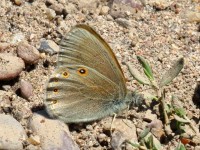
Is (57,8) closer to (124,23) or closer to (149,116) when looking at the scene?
(124,23)

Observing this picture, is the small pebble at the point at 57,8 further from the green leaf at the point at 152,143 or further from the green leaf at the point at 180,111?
the green leaf at the point at 152,143

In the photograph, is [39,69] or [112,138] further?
[39,69]

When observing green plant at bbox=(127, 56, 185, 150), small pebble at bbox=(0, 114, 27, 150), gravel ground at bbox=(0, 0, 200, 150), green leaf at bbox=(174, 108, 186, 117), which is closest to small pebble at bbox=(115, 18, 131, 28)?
gravel ground at bbox=(0, 0, 200, 150)

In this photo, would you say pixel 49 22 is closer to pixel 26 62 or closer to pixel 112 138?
pixel 26 62

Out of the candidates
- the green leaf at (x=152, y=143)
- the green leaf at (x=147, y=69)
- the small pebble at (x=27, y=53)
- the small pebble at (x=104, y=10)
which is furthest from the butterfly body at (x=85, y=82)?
→ the small pebble at (x=104, y=10)

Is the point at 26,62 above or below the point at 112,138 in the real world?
above

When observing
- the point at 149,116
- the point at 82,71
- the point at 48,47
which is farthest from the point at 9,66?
the point at 149,116

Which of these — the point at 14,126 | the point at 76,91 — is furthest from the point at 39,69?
the point at 14,126
